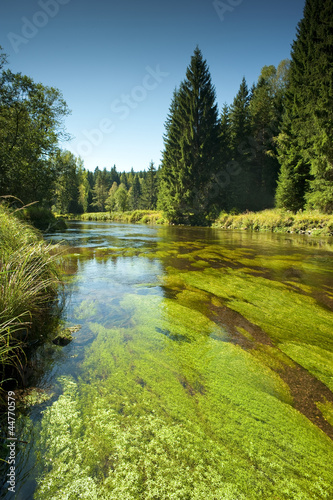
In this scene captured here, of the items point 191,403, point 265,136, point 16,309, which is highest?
point 265,136

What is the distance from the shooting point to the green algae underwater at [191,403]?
1.01 metres

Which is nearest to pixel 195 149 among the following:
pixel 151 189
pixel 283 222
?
pixel 283 222

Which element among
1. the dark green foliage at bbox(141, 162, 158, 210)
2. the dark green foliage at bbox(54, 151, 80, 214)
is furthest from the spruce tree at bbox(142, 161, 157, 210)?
the dark green foliage at bbox(54, 151, 80, 214)

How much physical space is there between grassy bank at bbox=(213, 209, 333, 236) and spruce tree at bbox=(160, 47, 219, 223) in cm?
390

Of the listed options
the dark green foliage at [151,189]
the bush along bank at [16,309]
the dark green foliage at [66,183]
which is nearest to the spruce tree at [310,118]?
the bush along bank at [16,309]

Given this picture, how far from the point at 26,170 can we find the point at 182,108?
16.1 metres

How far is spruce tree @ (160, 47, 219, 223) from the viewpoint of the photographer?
20953mm

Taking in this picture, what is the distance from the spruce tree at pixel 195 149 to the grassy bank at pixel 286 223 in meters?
3.90

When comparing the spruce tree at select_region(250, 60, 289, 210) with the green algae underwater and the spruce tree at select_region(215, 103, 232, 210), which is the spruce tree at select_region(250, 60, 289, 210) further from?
the green algae underwater

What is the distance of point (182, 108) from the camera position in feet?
71.5

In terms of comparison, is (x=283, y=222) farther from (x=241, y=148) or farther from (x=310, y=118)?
(x=241, y=148)

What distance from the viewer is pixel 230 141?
2594 cm

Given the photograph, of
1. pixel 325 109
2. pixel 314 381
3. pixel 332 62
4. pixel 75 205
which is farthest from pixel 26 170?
pixel 75 205

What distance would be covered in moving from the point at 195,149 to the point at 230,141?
6.70 meters
